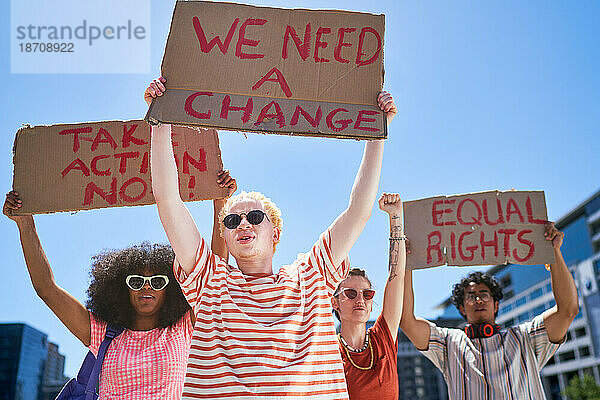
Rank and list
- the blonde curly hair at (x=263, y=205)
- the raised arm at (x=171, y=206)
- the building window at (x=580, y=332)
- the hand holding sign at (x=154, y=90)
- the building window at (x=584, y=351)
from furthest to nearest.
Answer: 1. the building window at (x=580, y=332)
2. the building window at (x=584, y=351)
3. the blonde curly hair at (x=263, y=205)
4. the hand holding sign at (x=154, y=90)
5. the raised arm at (x=171, y=206)

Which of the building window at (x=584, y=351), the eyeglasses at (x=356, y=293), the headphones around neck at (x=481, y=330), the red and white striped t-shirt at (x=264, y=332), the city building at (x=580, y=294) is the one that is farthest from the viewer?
the building window at (x=584, y=351)

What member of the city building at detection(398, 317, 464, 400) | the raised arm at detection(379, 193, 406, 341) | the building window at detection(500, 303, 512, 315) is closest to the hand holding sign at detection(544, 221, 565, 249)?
the raised arm at detection(379, 193, 406, 341)

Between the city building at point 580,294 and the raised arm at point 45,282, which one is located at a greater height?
the city building at point 580,294

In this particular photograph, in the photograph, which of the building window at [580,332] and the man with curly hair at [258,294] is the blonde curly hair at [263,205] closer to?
the man with curly hair at [258,294]

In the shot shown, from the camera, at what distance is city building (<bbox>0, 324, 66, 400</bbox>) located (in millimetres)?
60406

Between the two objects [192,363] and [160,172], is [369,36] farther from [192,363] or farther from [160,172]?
[192,363]

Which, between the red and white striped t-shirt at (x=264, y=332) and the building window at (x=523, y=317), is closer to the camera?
the red and white striped t-shirt at (x=264, y=332)

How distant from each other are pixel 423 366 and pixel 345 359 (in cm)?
10846

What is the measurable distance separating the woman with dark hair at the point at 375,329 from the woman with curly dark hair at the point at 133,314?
34.9 inches

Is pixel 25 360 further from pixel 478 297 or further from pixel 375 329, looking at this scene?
pixel 375 329

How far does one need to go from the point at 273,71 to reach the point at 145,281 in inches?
63.5

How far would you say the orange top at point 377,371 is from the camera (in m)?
3.07

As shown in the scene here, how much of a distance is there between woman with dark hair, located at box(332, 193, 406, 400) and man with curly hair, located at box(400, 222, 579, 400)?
642mm

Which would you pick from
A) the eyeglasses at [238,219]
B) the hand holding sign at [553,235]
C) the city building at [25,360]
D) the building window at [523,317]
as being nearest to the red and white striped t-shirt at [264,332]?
the eyeglasses at [238,219]
